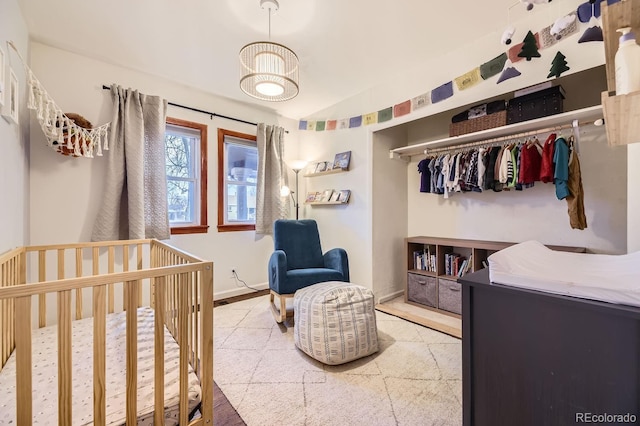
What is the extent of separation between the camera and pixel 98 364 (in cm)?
88

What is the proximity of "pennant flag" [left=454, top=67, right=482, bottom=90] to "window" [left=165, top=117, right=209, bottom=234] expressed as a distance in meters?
2.57

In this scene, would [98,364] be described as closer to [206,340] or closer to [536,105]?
[206,340]

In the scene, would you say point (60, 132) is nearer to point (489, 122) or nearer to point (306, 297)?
point (306, 297)

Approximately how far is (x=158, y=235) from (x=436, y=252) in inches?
107

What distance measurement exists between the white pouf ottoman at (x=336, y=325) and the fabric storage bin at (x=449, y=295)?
113 centimetres

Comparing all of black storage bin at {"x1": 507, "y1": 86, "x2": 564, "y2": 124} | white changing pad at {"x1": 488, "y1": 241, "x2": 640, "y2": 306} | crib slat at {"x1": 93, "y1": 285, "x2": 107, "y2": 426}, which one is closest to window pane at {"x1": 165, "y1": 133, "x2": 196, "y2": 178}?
crib slat at {"x1": 93, "y1": 285, "x2": 107, "y2": 426}

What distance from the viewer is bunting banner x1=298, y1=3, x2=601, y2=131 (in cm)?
178

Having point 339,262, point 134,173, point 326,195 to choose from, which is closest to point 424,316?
point 339,262

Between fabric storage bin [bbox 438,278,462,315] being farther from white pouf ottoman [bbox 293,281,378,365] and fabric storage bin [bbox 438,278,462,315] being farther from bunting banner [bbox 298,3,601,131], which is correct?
bunting banner [bbox 298,3,601,131]

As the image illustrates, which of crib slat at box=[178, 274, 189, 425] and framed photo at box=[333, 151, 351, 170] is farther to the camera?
framed photo at box=[333, 151, 351, 170]

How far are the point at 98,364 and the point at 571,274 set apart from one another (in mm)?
1550

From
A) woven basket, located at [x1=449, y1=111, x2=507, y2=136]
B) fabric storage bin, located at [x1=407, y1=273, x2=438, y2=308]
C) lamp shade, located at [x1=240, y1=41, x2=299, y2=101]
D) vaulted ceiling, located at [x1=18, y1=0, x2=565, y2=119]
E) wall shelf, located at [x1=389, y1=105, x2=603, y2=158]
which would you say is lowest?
fabric storage bin, located at [x1=407, y1=273, x2=438, y2=308]

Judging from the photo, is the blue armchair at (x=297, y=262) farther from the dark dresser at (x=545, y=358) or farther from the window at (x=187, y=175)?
the dark dresser at (x=545, y=358)

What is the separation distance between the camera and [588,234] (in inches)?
85.4
